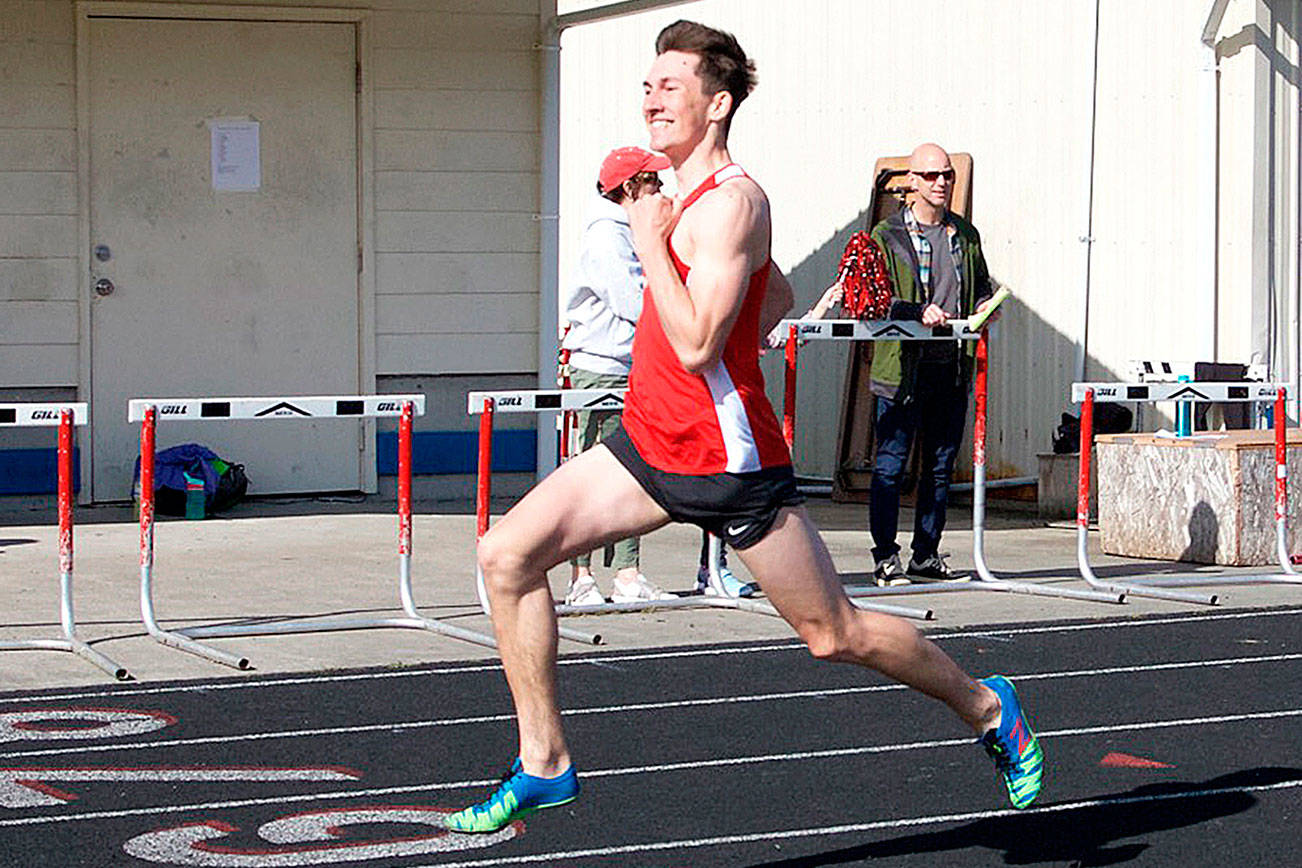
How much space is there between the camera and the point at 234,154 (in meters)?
14.6

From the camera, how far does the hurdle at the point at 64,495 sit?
29.5ft

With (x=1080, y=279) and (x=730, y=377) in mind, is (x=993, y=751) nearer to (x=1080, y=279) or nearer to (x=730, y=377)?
(x=730, y=377)

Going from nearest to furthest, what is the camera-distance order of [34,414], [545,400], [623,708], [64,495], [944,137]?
[623,708]
[34,414]
[64,495]
[545,400]
[944,137]

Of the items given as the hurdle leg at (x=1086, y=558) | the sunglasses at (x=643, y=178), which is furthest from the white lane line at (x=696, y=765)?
the sunglasses at (x=643, y=178)

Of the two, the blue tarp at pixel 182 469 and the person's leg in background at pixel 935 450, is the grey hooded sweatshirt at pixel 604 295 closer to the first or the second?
the person's leg in background at pixel 935 450

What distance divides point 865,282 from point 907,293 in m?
0.21

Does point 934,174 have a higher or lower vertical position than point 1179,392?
higher

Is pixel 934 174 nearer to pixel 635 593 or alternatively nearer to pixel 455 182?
pixel 635 593

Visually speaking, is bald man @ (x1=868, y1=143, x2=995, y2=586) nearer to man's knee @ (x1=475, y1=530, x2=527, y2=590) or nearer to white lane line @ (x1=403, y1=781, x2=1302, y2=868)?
white lane line @ (x1=403, y1=781, x2=1302, y2=868)

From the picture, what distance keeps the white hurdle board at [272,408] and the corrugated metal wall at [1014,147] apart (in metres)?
6.34

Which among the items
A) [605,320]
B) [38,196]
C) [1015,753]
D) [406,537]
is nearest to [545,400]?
[605,320]

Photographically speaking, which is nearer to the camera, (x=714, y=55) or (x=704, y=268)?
(x=704, y=268)

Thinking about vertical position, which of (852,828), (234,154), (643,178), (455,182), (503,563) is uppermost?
(234,154)

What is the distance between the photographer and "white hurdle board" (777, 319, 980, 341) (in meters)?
11.0
